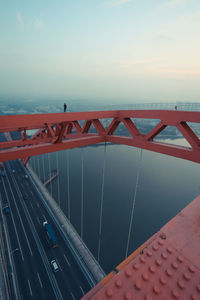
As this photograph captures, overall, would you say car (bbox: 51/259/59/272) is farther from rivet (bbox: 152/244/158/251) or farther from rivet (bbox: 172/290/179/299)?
rivet (bbox: 172/290/179/299)

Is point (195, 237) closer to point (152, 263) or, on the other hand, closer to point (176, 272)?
point (176, 272)

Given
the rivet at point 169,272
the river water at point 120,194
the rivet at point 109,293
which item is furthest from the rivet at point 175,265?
the river water at point 120,194

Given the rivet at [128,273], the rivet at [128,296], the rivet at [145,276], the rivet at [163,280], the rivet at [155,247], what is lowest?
the rivet at [163,280]

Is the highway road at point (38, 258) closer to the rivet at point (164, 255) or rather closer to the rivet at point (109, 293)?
the rivet at point (164, 255)

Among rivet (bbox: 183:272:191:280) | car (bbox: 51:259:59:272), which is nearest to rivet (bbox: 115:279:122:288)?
rivet (bbox: 183:272:191:280)

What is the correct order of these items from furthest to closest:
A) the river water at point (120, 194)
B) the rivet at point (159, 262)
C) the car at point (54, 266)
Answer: the river water at point (120, 194) < the car at point (54, 266) < the rivet at point (159, 262)

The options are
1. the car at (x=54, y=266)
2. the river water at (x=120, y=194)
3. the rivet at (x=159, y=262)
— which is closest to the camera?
the rivet at (x=159, y=262)
